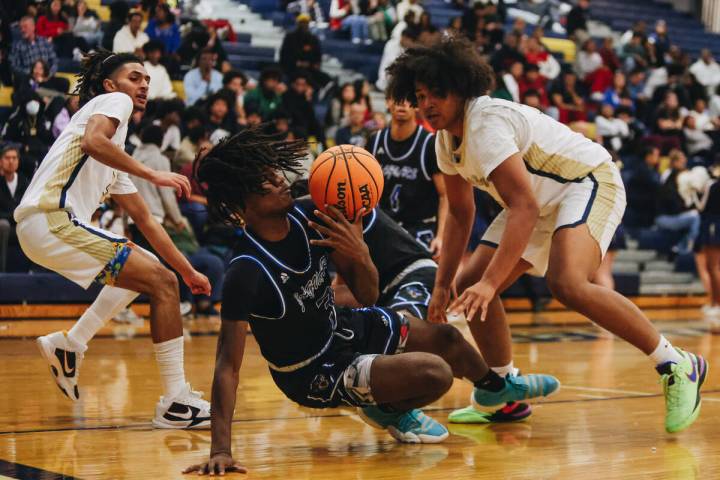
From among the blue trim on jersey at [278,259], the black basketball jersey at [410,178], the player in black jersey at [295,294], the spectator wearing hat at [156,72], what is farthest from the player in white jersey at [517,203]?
the spectator wearing hat at [156,72]

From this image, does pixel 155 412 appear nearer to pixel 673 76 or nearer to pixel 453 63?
pixel 453 63

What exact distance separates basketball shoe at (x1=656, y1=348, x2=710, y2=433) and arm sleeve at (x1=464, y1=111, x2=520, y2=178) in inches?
49.0

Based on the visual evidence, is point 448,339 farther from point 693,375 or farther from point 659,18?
point 659,18

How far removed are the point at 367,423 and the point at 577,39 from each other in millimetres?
16245

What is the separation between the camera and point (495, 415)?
5.23 metres

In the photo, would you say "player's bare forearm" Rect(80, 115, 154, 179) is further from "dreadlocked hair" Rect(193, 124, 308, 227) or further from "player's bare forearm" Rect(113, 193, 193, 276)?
"dreadlocked hair" Rect(193, 124, 308, 227)

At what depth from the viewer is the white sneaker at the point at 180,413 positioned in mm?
4991

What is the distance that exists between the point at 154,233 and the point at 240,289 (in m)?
1.45

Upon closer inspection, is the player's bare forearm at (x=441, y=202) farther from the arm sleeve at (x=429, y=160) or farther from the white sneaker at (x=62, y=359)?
the white sneaker at (x=62, y=359)

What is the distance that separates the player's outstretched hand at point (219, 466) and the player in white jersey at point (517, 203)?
105cm

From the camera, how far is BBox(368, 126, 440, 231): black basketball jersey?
680 cm

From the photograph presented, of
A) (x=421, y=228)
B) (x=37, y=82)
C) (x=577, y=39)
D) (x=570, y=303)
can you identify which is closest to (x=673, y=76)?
(x=577, y=39)

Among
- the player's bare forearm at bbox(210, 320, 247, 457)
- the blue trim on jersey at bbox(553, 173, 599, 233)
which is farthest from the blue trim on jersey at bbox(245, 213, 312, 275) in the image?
the blue trim on jersey at bbox(553, 173, 599, 233)

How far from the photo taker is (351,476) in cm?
391
